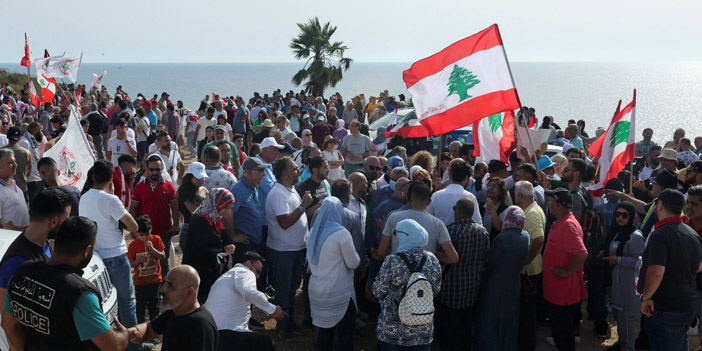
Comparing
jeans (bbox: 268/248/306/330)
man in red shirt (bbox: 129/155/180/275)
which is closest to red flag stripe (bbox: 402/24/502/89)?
jeans (bbox: 268/248/306/330)

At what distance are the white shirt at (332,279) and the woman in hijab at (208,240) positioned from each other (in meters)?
1.02

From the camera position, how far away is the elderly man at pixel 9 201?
19.7ft

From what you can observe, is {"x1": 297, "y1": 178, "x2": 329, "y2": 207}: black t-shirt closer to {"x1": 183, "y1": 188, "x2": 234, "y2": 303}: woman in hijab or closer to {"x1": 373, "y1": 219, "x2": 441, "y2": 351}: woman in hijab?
{"x1": 183, "y1": 188, "x2": 234, "y2": 303}: woman in hijab

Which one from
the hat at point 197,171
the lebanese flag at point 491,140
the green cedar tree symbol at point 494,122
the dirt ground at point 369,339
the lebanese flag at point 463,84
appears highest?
the lebanese flag at point 463,84

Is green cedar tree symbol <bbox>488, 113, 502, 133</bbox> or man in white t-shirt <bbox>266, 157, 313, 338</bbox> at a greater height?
green cedar tree symbol <bbox>488, 113, 502, 133</bbox>

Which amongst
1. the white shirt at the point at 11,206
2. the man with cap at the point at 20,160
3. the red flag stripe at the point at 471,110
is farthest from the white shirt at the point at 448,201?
the man with cap at the point at 20,160

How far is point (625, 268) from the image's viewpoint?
626 centimetres

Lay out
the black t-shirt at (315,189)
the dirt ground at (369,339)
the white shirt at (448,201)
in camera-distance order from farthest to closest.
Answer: the black t-shirt at (315,189), the dirt ground at (369,339), the white shirt at (448,201)

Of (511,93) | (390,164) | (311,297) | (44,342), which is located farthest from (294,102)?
(44,342)

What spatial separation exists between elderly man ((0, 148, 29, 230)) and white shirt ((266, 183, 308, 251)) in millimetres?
2601

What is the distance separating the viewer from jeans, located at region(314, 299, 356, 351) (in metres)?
5.76

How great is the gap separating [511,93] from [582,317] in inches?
121

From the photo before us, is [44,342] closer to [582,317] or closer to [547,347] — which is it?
[547,347]

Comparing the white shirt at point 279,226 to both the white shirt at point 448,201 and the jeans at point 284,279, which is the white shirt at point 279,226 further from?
the white shirt at point 448,201
